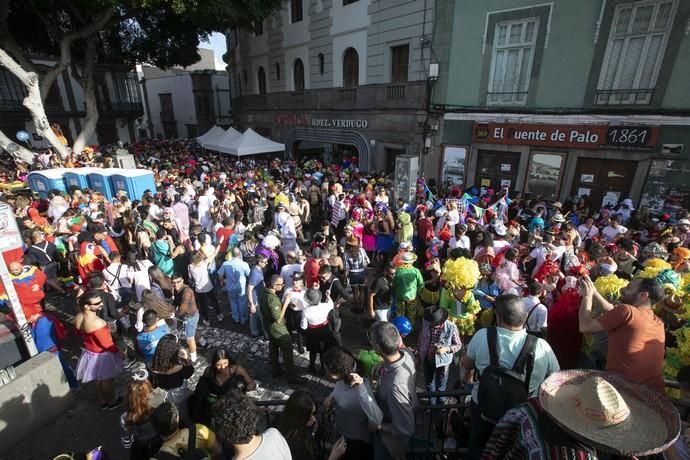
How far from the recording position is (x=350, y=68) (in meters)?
16.1

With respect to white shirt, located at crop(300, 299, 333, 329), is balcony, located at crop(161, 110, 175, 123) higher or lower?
higher

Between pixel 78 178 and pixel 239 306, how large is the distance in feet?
31.4

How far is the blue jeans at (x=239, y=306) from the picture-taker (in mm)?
5827

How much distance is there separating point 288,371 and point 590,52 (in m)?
11.6

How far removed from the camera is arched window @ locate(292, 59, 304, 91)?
18.9 meters

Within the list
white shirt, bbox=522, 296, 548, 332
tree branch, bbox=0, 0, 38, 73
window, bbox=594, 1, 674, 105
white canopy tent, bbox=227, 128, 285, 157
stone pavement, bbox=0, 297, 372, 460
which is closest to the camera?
stone pavement, bbox=0, 297, 372, 460

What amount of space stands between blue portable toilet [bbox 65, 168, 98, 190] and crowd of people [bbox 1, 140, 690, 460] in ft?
10.1

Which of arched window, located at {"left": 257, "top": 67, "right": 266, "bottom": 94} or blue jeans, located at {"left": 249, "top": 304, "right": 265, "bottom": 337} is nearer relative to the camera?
blue jeans, located at {"left": 249, "top": 304, "right": 265, "bottom": 337}

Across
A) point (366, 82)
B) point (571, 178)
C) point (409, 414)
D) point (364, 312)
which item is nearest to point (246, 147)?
point (366, 82)

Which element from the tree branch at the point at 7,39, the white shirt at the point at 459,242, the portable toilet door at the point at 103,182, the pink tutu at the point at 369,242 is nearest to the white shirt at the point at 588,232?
the white shirt at the point at 459,242

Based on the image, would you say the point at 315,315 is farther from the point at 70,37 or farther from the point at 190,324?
the point at 70,37

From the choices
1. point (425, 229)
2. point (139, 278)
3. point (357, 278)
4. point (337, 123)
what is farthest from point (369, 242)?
point (337, 123)

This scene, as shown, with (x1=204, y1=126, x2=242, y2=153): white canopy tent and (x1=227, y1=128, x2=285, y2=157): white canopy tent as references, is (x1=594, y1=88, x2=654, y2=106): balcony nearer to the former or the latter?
(x1=227, y1=128, x2=285, y2=157): white canopy tent

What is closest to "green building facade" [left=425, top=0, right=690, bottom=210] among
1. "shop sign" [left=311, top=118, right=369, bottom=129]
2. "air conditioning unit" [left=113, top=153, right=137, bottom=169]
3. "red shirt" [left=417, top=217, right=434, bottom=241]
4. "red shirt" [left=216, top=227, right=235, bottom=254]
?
"shop sign" [left=311, top=118, right=369, bottom=129]
